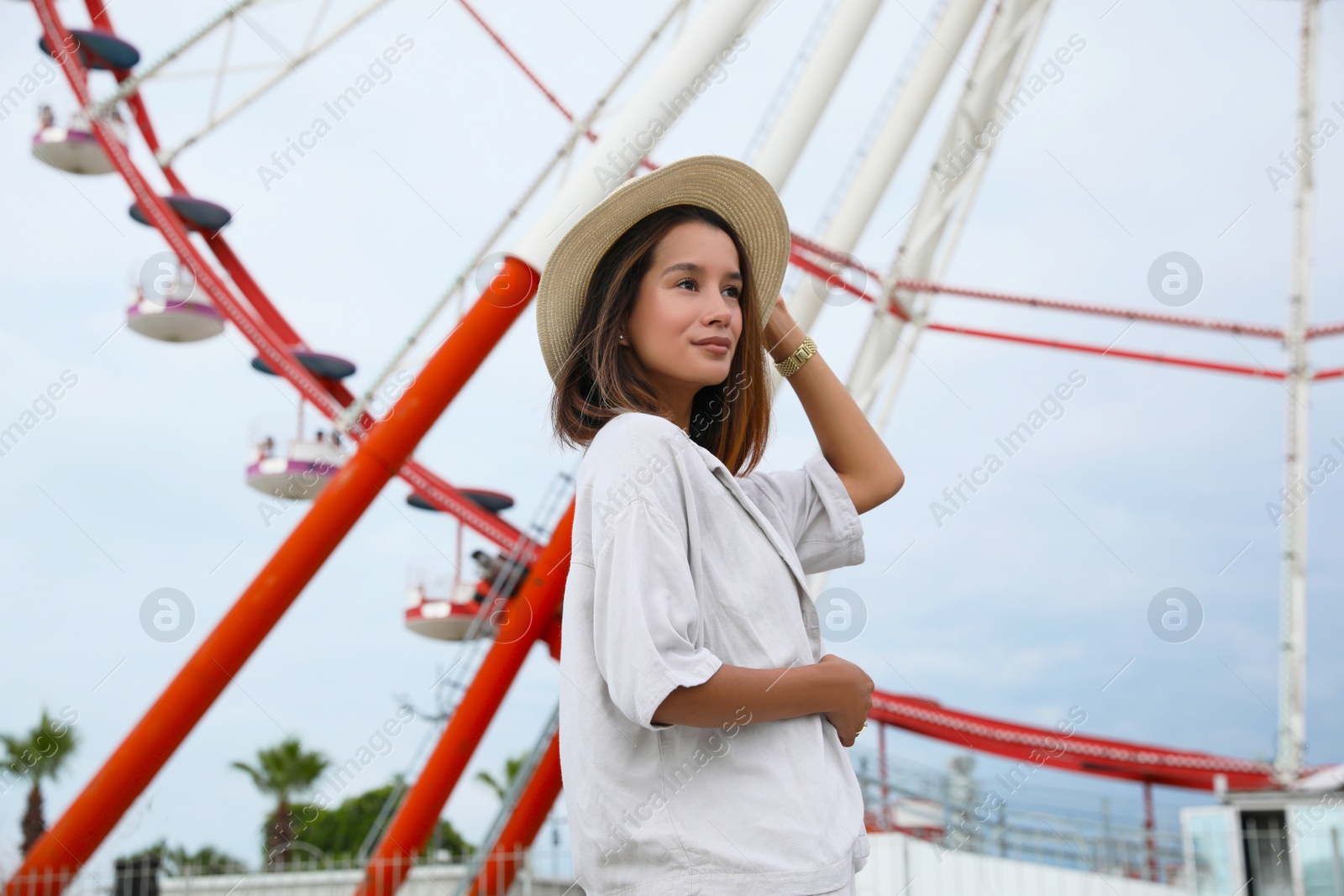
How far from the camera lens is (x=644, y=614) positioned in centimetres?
126

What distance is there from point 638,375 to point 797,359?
1.12 ft

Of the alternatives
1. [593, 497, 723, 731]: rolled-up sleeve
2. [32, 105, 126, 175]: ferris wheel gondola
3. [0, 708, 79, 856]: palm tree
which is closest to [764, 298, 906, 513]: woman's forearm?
[593, 497, 723, 731]: rolled-up sleeve

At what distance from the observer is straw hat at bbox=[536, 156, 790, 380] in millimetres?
1748

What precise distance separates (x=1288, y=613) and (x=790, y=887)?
9659 millimetres

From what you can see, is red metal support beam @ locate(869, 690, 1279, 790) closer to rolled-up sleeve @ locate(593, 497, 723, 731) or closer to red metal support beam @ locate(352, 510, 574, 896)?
red metal support beam @ locate(352, 510, 574, 896)

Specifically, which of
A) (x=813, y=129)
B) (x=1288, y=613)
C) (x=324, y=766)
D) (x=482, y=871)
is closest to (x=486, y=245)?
(x=813, y=129)

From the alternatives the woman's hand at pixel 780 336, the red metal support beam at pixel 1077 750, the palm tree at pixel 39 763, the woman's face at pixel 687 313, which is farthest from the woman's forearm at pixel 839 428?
the palm tree at pixel 39 763

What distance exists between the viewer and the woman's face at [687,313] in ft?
5.35

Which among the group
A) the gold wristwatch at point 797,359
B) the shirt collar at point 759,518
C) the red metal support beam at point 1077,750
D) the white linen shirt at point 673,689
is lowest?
the white linen shirt at point 673,689

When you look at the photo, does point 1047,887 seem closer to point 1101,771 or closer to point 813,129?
point 813,129

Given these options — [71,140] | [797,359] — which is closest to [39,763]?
[71,140]

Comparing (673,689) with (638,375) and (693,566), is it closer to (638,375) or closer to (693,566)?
(693,566)

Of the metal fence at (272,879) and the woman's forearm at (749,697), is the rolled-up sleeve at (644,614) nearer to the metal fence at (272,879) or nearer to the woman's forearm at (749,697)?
the woman's forearm at (749,697)

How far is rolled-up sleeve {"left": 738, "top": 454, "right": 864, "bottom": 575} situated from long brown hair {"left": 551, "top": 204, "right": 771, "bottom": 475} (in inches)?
3.1
